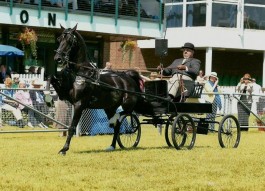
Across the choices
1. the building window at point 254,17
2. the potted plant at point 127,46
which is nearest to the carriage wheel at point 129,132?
the potted plant at point 127,46

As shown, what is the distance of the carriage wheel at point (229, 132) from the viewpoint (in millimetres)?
15737

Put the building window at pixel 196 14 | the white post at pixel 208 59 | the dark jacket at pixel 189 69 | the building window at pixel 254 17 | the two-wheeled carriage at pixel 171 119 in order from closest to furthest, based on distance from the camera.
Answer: the two-wheeled carriage at pixel 171 119 < the dark jacket at pixel 189 69 < the white post at pixel 208 59 < the building window at pixel 196 14 < the building window at pixel 254 17

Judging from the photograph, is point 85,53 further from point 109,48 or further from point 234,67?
point 234,67

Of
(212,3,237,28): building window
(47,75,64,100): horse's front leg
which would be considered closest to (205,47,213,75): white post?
(212,3,237,28): building window

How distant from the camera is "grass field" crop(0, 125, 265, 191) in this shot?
9.61 metres

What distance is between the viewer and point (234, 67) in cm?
4453

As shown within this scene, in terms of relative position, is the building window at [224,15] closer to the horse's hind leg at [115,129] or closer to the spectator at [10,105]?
the spectator at [10,105]

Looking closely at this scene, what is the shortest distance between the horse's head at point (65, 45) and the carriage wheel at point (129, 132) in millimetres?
2125

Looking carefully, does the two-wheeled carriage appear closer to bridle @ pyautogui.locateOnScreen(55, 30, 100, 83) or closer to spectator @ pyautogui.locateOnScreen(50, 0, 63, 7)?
bridle @ pyautogui.locateOnScreen(55, 30, 100, 83)

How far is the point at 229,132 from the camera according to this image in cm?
1588

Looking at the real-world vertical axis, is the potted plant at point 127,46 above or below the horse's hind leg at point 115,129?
above

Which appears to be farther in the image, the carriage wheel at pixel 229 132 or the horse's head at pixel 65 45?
the carriage wheel at pixel 229 132

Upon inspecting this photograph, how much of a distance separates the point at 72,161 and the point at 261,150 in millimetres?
4939

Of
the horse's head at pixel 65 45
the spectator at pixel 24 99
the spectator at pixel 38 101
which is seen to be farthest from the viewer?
the spectator at pixel 38 101
